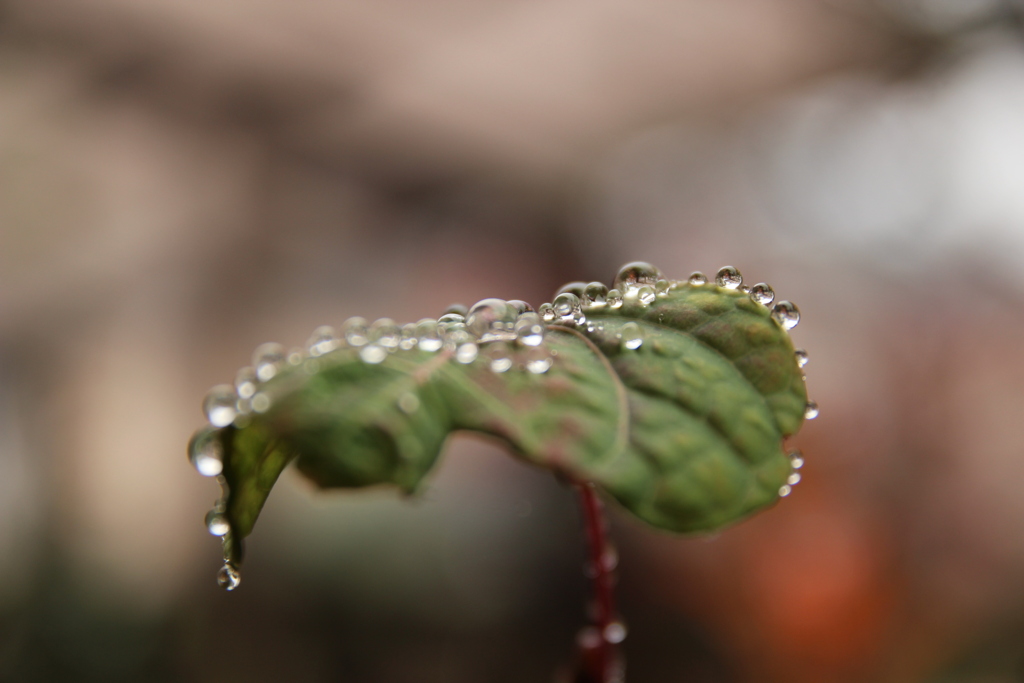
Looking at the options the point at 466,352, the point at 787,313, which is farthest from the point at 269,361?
the point at 787,313

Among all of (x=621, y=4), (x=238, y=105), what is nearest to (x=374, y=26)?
(x=238, y=105)

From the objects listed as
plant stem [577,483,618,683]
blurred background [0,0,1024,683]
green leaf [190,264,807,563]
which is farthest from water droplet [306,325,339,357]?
blurred background [0,0,1024,683]

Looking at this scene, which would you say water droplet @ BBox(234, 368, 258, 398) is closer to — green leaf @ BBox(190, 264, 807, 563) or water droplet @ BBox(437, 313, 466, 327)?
green leaf @ BBox(190, 264, 807, 563)

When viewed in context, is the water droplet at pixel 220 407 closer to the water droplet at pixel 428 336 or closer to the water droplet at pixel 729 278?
the water droplet at pixel 428 336

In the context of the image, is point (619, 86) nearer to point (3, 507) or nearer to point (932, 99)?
point (932, 99)

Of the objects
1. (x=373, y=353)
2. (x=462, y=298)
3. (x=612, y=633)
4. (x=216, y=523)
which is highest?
(x=462, y=298)

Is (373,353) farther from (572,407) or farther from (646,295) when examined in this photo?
(646,295)
